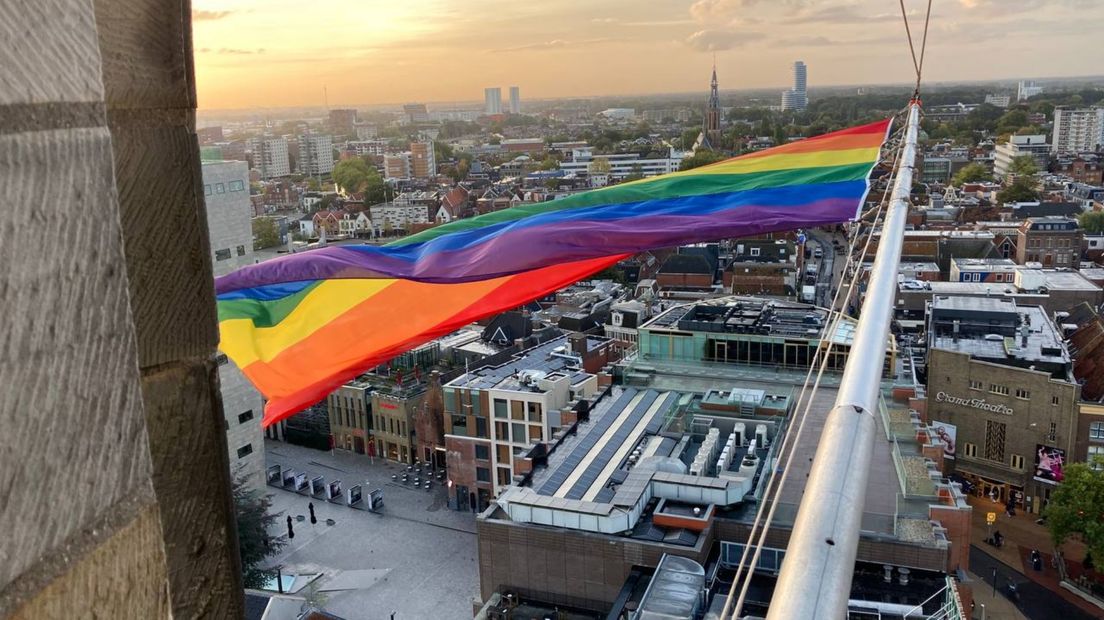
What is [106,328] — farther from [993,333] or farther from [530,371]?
[993,333]

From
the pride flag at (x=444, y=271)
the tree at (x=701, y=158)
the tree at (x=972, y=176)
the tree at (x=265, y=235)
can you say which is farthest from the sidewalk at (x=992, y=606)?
the tree at (x=701, y=158)

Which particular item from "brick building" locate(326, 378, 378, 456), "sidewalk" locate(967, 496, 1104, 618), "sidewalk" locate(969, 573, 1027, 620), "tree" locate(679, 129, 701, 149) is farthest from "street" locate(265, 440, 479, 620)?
"tree" locate(679, 129, 701, 149)

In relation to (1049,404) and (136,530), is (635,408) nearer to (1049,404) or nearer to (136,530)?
(1049,404)

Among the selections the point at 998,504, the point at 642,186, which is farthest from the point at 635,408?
the point at 998,504

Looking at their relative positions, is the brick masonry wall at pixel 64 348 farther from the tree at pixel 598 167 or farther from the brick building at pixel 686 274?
the tree at pixel 598 167

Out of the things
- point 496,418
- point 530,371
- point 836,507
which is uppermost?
point 836,507

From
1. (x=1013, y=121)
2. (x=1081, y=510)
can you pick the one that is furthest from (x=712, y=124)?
(x=1081, y=510)

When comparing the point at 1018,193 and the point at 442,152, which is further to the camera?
the point at 442,152
